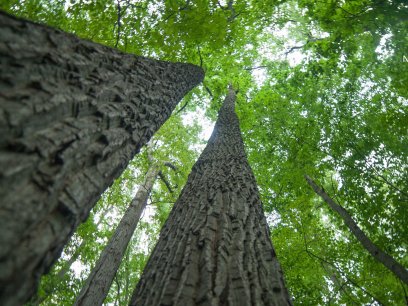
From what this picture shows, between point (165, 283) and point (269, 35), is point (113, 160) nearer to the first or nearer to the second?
point (165, 283)

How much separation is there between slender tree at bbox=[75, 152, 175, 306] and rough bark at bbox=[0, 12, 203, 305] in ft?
17.4

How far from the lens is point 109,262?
21.4 feet

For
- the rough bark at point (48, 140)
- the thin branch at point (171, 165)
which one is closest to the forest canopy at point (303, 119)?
the thin branch at point (171, 165)

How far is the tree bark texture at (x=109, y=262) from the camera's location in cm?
571

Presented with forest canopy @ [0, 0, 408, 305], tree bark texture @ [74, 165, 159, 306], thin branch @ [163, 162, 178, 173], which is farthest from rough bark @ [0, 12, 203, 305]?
thin branch @ [163, 162, 178, 173]

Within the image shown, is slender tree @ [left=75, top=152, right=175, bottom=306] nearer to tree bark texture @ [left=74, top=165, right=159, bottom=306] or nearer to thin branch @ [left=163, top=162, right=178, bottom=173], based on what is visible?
tree bark texture @ [left=74, top=165, right=159, bottom=306]

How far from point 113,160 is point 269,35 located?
14.9 m

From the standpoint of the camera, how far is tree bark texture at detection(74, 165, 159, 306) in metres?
5.71

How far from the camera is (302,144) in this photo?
9.13 metres

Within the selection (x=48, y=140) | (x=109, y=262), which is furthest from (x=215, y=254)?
(x=109, y=262)

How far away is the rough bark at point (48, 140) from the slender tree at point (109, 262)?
531 cm

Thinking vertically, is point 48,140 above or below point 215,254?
above

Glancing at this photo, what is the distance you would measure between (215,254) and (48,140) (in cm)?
113

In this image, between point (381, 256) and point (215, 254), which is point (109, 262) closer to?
point (215, 254)
